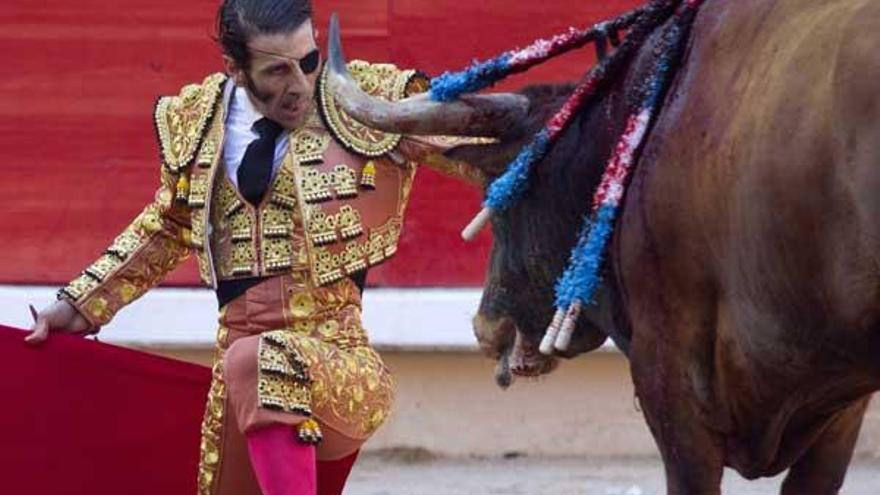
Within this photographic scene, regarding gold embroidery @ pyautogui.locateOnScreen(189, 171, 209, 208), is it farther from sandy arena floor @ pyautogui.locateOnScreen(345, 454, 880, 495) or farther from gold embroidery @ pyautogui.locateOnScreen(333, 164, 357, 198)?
sandy arena floor @ pyautogui.locateOnScreen(345, 454, 880, 495)

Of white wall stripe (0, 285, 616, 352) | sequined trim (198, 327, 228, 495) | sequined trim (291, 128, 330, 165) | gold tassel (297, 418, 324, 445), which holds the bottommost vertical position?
white wall stripe (0, 285, 616, 352)

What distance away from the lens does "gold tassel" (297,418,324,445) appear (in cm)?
421

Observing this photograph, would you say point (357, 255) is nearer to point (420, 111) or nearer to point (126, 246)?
point (420, 111)

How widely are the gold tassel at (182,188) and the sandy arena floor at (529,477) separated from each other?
2237 mm

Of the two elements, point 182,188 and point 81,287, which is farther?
point 81,287

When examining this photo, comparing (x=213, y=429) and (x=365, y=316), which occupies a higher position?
(x=213, y=429)

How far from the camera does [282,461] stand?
419cm

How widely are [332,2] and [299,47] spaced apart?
2.73m

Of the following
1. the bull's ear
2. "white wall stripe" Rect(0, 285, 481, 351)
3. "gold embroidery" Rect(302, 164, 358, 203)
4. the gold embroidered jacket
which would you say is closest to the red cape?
the gold embroidered jacket

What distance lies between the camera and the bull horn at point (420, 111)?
4.18m

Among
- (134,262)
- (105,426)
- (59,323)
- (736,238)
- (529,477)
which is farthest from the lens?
(529,477)

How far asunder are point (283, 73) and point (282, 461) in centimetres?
69

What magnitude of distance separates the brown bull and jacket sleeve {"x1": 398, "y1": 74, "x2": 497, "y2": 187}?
0.09ft

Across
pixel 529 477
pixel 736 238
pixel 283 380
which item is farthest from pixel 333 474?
pixel 529 477
